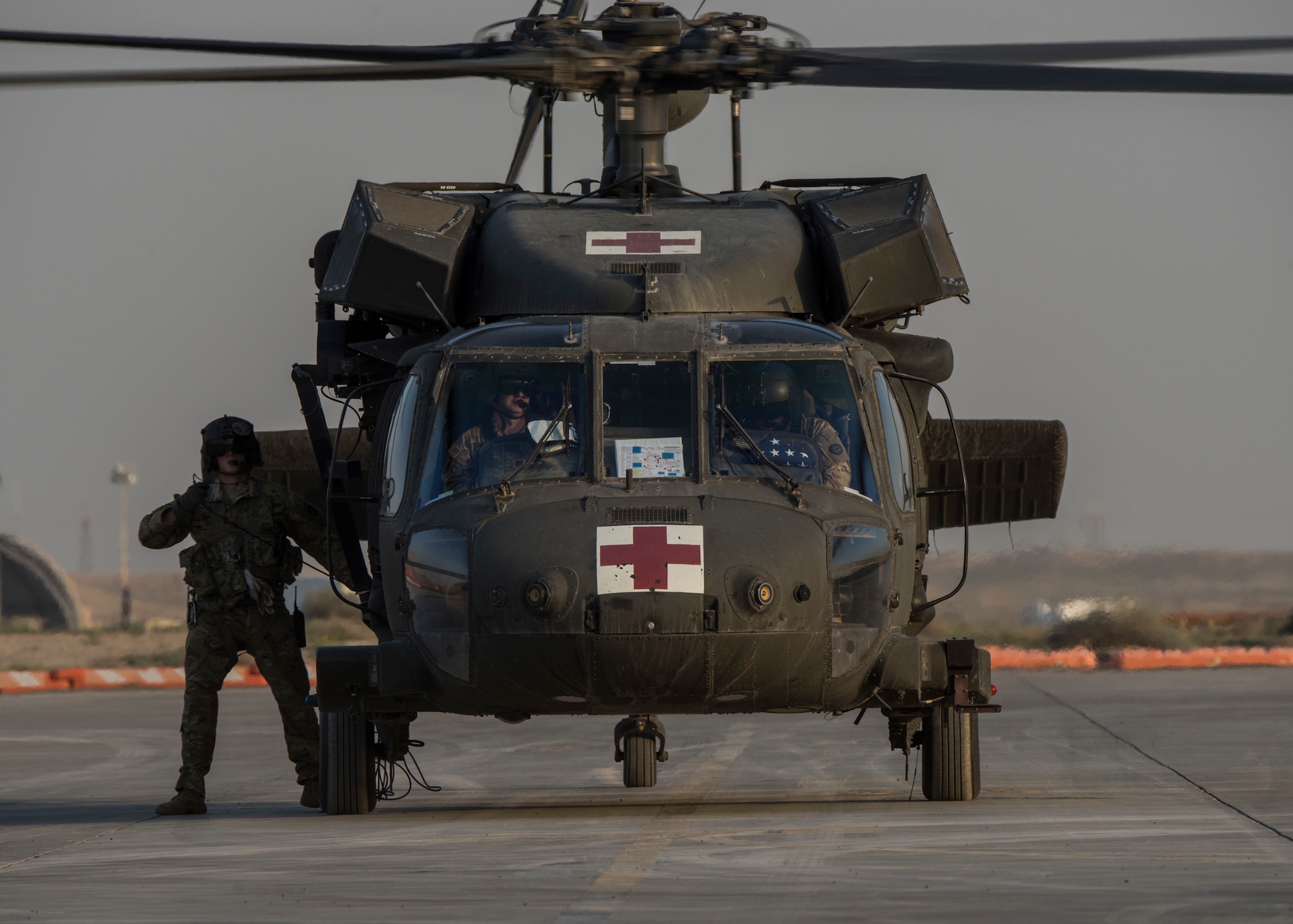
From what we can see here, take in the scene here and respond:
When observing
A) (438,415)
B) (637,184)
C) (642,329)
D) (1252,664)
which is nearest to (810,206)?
(637,184)

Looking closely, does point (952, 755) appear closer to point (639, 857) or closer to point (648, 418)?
point (648, 418)

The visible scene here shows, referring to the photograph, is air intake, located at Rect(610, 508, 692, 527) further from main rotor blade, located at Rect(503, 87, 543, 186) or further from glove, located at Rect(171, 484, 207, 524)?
main rotor blade, located at Rect(503, 87, 543, 186)

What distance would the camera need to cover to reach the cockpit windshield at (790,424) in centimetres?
955

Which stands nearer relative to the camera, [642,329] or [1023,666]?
[642,329]

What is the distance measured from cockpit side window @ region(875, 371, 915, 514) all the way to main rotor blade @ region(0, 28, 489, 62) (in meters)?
3.01

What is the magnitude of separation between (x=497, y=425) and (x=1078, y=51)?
3275 mm

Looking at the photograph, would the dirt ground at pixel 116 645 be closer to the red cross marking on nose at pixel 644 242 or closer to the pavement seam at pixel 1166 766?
the pavement seam at pixel 1166 766

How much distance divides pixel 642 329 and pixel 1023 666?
21.1 m

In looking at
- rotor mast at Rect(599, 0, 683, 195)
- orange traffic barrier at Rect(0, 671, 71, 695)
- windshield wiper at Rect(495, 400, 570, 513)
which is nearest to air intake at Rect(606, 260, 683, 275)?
windshield wiper at Rect(495, 400, 570, 513)

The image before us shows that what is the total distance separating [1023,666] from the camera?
98.5ft

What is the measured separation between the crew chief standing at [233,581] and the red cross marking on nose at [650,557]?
9.32 ft

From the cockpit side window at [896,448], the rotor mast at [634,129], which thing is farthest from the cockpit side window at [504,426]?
the rotor mast at [634,129]

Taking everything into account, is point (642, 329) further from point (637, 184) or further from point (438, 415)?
point (637, 184)

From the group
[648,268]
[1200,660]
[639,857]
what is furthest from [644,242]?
[1200,660]
